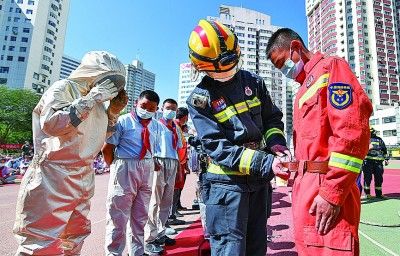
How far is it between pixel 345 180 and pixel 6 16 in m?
89.9

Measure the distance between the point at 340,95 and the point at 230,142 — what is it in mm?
765

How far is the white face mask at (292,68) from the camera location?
204cm

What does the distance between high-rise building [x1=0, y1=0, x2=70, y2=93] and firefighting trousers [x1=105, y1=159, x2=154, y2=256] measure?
7404 cm

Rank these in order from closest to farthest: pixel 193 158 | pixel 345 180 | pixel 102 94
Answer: pixel 345 180
pixel 102 94
pixel 193 158

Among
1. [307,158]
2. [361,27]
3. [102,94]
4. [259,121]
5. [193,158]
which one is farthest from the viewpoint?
[361,27]

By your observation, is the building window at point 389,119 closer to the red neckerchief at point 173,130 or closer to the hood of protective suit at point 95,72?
the red neckerchief at point 173,130

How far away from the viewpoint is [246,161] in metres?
1.82

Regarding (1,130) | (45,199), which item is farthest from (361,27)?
(45,199)

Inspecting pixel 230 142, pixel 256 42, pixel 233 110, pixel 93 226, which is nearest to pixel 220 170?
pixel 230 142

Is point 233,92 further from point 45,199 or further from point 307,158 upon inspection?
point 45,199

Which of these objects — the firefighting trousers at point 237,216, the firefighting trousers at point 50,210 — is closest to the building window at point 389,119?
the firefighting trousers at point 237,216

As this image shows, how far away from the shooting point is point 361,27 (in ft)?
254

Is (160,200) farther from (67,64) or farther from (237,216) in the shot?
(67,64)

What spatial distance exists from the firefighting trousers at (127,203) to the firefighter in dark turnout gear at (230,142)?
167 cm
